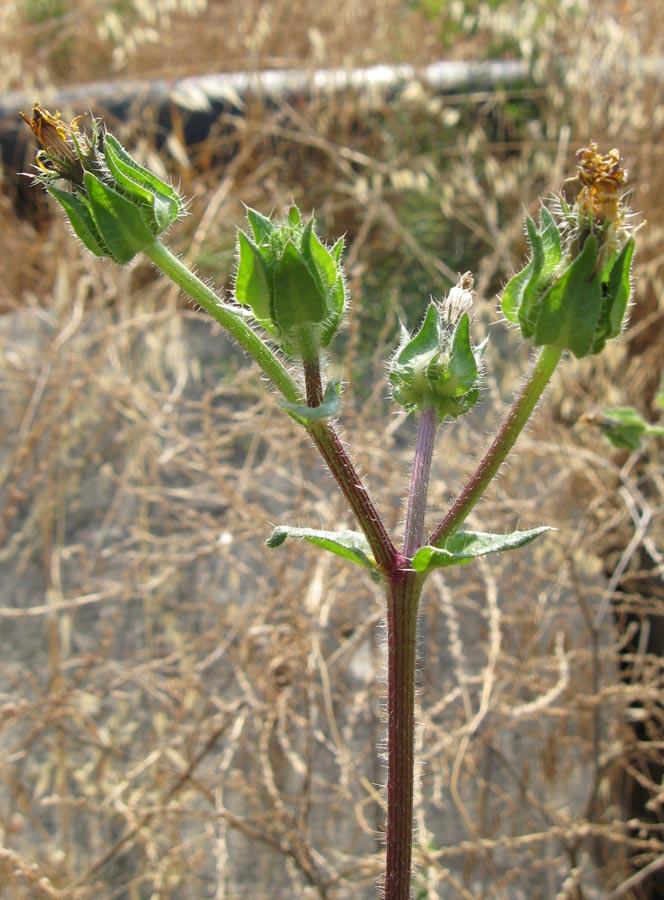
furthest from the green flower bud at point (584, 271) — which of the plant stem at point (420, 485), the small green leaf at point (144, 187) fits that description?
the small green leaf at point (144, 187)

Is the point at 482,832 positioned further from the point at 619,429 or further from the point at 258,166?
the point at 258,166

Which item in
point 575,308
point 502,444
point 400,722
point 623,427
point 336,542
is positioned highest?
point 623,427

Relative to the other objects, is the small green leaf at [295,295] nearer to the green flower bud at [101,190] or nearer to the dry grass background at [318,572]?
the green flower bud at [101,190]

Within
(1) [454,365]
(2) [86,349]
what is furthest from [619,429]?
(2) [86,349]

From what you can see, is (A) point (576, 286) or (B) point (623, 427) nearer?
(A) point (576, 286)

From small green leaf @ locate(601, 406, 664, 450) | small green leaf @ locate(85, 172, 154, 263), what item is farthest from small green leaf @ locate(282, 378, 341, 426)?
small green leaf @ locate(601, 406, 664, 450)

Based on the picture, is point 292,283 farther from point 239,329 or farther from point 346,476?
point 346,476

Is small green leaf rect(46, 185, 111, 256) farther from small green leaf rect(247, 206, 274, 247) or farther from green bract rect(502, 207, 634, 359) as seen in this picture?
green bract rect(502, 207, 634, 359)

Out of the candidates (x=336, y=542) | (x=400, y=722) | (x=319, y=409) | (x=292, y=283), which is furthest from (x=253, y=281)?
(x=400, y=722)
